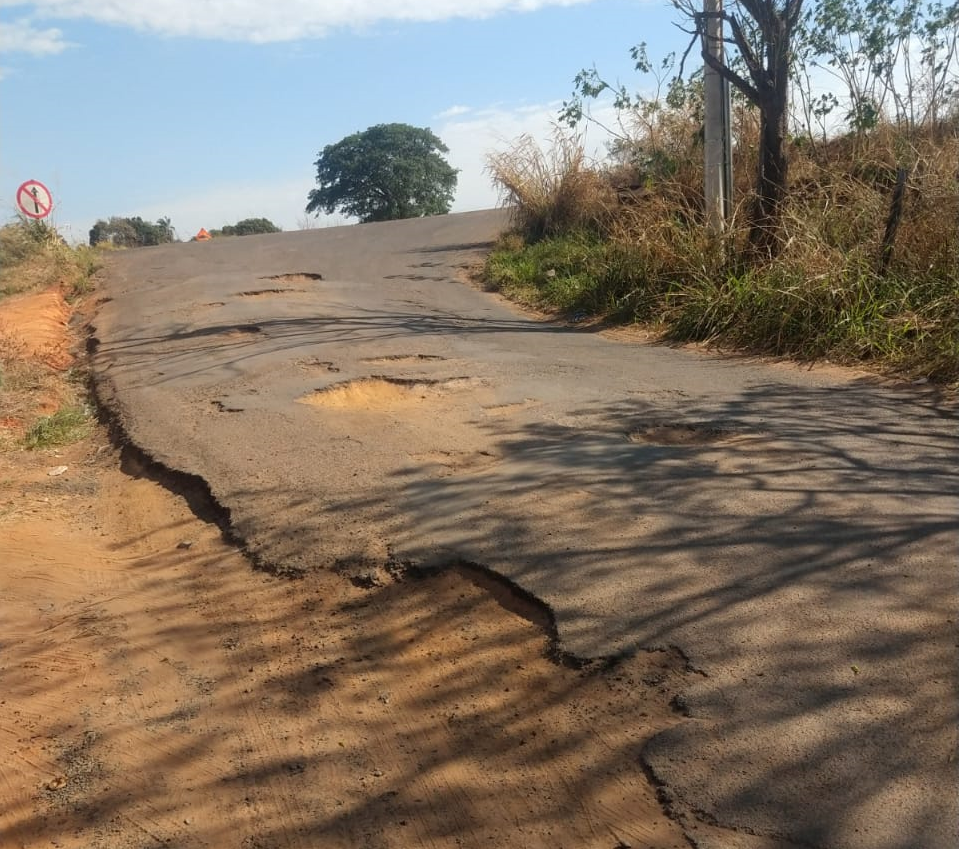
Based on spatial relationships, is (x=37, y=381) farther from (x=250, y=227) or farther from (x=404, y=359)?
(x=250, y=227)

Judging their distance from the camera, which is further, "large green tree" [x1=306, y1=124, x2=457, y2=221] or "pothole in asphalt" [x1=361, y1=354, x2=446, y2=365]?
"large green tree" [x1=306, y1=124, x2=457, y2=221]

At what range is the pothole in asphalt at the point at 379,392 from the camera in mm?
7094

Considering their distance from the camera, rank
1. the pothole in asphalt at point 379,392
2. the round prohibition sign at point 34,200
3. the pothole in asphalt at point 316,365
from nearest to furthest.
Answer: the pothole in asphalt at point 379,392 → the pothole in asphalt at point 316,365 → the round prohibition sign at point 34,200

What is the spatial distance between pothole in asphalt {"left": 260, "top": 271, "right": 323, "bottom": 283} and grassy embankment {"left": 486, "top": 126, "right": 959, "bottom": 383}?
2754 millimetres

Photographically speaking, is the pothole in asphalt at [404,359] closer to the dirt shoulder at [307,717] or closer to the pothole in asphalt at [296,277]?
the dirt shoulder at [307,717]

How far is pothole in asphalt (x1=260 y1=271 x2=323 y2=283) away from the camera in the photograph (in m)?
13.9

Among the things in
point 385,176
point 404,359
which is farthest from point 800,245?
point 385,176

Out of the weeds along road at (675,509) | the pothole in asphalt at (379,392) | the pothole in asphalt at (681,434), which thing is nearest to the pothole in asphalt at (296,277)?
the weeds along road at (675,509)

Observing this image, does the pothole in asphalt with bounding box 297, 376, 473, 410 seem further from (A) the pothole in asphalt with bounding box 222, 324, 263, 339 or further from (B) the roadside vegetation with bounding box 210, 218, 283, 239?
(B) the roadside vegetation with bounding box 210, 218, 283, 239

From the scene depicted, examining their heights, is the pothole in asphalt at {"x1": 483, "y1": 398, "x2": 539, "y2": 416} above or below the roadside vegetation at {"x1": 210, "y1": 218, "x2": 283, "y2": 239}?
below

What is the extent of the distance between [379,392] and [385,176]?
34488 millimetres

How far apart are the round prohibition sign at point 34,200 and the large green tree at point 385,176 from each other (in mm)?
21463

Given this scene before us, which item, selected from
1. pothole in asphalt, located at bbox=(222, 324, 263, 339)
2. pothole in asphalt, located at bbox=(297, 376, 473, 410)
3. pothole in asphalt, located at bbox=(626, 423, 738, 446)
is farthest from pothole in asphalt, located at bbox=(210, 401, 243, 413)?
pothole in asphalt, located at bbox=(626, 423, 738, 446)

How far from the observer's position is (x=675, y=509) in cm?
443
